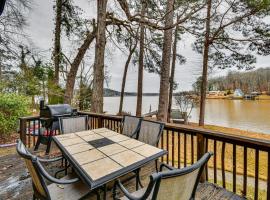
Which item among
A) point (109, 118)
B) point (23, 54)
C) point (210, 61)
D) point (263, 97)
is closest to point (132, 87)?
point (210, 61)

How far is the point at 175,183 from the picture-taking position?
116 cm

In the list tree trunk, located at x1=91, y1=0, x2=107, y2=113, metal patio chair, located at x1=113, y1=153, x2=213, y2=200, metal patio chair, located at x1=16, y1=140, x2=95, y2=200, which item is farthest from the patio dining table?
tree trunk, located at x1=91, y1=0, x2=107, y2=113

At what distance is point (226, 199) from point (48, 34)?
10.3 m

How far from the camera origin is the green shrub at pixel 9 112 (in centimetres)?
571

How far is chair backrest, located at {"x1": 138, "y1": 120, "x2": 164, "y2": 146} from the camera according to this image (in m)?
2.75

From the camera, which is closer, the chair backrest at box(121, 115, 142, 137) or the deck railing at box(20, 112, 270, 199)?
the deck railing at box(20, 112, 270, 199)

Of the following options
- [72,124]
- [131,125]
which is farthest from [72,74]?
[131,125]

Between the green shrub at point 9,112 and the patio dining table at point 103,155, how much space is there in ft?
14.1

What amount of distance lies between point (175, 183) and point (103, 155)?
1.01 metres

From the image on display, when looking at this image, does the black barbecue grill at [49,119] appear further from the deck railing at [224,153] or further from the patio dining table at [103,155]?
the patio dining table at [103,155]

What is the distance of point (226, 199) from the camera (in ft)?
7.42

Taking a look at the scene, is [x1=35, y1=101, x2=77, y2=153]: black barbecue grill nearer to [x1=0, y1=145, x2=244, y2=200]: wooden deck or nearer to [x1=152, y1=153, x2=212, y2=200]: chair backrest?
[x1=0, y1=145, x2=244, y2=200]: wooden deck

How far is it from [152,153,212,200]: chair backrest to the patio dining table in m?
0.56

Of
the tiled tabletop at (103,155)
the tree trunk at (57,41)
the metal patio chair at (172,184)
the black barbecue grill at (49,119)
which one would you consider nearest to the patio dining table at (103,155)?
the tiled tabletop at (103,155)
